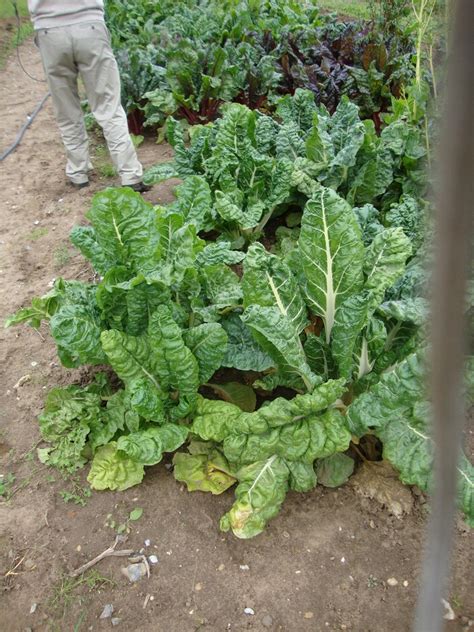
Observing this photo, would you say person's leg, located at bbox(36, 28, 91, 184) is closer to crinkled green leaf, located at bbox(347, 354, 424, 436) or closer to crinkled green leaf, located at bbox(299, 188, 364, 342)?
crinkled green leaf, located at bbox(299, 188, 364, 342)

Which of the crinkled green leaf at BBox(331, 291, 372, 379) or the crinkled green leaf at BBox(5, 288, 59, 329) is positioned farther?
the crinkled green leaf at BBox(5, 288, 59, 329)

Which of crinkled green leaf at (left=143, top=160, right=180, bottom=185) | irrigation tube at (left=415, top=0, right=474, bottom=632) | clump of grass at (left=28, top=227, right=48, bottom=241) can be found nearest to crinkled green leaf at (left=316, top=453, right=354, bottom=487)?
irrigation tube at (left=415, top=0, right=474, bottom=632)

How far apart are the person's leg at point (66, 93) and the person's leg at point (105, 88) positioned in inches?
4.1

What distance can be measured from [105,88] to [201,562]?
4030 mm

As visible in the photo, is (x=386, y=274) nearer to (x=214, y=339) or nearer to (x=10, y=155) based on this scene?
(x=214, y=339)

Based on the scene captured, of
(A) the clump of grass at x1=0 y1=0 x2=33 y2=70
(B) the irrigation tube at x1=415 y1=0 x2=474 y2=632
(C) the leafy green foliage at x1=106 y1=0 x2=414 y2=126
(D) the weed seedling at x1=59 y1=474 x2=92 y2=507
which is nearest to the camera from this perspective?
(B) the irrigation tube at x1=415 y1=0 x2=474 y2=632

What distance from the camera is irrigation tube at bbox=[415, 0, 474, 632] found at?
510 millimetres

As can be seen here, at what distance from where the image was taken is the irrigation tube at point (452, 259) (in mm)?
510

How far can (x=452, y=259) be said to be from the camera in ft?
1.88

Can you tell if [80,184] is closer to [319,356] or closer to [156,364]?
[156,364]

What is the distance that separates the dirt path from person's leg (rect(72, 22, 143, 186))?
2.86 m

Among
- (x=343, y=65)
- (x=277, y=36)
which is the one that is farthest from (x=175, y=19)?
(x=343, y=65)

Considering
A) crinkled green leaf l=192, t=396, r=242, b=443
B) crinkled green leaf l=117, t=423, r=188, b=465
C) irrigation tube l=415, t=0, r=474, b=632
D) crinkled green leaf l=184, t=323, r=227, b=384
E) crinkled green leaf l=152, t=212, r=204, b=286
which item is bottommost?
crinkled green leaf l=117, t=423, r=188, b=465

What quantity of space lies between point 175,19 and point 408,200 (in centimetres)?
551
